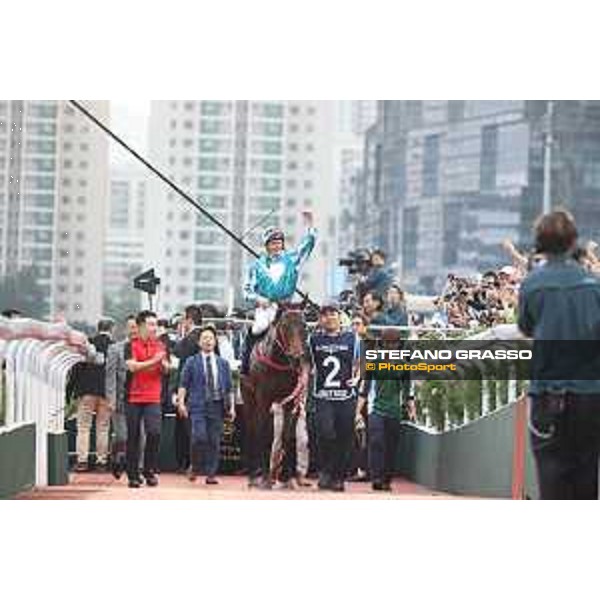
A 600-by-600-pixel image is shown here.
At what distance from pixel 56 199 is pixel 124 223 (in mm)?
A: 265

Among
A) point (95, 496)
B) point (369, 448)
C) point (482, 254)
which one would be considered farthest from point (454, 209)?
point (95, 496)

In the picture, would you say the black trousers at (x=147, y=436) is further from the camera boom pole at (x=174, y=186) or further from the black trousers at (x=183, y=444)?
the camera boom pole at (x=174, y=186)

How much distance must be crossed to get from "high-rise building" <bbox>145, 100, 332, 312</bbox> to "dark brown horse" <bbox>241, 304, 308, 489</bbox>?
0.18 meters

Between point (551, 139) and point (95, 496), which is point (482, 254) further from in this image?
point (95, 496)

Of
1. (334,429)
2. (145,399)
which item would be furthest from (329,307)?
(145,399)

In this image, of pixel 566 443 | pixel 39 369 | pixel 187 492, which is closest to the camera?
pixel 39 369

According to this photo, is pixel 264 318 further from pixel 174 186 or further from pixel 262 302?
pixel 174 186

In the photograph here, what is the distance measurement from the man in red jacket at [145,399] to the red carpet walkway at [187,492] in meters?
0.05

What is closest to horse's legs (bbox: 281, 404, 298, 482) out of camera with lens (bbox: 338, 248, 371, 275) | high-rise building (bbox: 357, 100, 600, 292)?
camera with lens (bbox: 338, 248, 371, 275)

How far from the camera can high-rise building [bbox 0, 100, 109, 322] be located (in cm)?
1196

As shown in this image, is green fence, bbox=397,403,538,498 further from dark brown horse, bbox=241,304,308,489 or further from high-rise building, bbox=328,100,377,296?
high-rise building, bbox=328,100,377,296

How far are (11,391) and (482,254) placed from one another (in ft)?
5.97

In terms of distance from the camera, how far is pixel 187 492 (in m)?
12.2

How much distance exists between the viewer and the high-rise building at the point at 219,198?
475 inches
